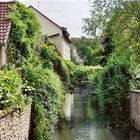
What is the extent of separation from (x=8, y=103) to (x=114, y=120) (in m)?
13.0

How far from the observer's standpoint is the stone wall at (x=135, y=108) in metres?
20.6

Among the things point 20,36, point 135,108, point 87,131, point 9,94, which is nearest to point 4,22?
point 20,36

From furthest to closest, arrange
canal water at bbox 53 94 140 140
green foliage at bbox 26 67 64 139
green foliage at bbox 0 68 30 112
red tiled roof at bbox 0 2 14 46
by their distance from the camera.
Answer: red tiled roof at bbox 0 2 14 46 < canal water at bbox 53 94 140 140 < green foliage at bbox 26 67 64 139 < green foliage at bbox 0 68 30 112

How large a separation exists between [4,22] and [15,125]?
513 inches

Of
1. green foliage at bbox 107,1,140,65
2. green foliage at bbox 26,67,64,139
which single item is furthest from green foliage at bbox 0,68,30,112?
green foliage at bbox 107,1,140,65

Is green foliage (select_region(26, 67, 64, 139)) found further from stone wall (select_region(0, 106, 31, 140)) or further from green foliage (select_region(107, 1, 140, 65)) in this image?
green foliage (select_region(107, 1, 140, 65))

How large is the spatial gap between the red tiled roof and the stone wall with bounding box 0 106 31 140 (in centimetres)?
835

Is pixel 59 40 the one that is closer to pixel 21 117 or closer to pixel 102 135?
pixel 102 135

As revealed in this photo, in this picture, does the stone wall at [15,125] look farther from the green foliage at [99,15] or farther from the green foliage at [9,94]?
the green foliage at [99,15]

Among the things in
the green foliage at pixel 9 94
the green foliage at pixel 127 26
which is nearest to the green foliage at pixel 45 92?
the green foliage at pixel 9 94

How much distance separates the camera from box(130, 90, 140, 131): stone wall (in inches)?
812

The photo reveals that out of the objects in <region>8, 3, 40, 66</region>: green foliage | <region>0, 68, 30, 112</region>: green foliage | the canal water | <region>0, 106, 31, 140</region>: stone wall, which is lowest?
the canal water

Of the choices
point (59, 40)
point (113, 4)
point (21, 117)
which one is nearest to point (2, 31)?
point (113, 4)

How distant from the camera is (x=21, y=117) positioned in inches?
526
